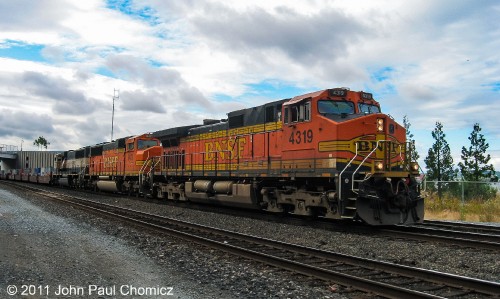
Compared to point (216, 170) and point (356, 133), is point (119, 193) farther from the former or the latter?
point (356, 133)

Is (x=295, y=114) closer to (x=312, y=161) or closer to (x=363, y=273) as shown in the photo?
(x=312, y=161)

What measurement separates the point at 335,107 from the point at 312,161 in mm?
1690

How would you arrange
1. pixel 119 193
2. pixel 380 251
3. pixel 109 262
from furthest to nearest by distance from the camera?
1. pixel 119 193
2. pixel 380 251
3. pixel 109 262

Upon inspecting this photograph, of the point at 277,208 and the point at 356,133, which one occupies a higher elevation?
the point at 356,133

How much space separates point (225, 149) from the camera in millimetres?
17547

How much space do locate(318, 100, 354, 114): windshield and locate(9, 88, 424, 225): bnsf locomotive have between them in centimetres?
3

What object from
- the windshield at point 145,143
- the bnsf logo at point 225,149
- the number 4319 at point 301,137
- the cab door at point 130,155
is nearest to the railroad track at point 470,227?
the number 4319 at point 301,137

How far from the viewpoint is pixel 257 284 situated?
6.45 meters

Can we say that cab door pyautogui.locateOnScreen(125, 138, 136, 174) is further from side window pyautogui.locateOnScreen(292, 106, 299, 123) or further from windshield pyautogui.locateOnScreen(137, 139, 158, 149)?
side window pyautogui.locateOnScreen(292, 106, 299, 123)

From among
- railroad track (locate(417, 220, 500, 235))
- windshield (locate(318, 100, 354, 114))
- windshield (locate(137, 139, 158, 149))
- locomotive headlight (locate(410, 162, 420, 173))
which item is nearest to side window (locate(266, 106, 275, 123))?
windshield (locate(318, 100, 354, 114))

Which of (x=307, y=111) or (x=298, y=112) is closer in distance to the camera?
(x=307, y=111)

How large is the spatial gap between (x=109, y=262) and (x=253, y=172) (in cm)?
794

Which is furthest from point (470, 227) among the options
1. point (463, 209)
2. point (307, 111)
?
point (307, 111)

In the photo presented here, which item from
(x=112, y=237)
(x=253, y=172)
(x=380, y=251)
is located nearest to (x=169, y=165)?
(x=253, y=172)
